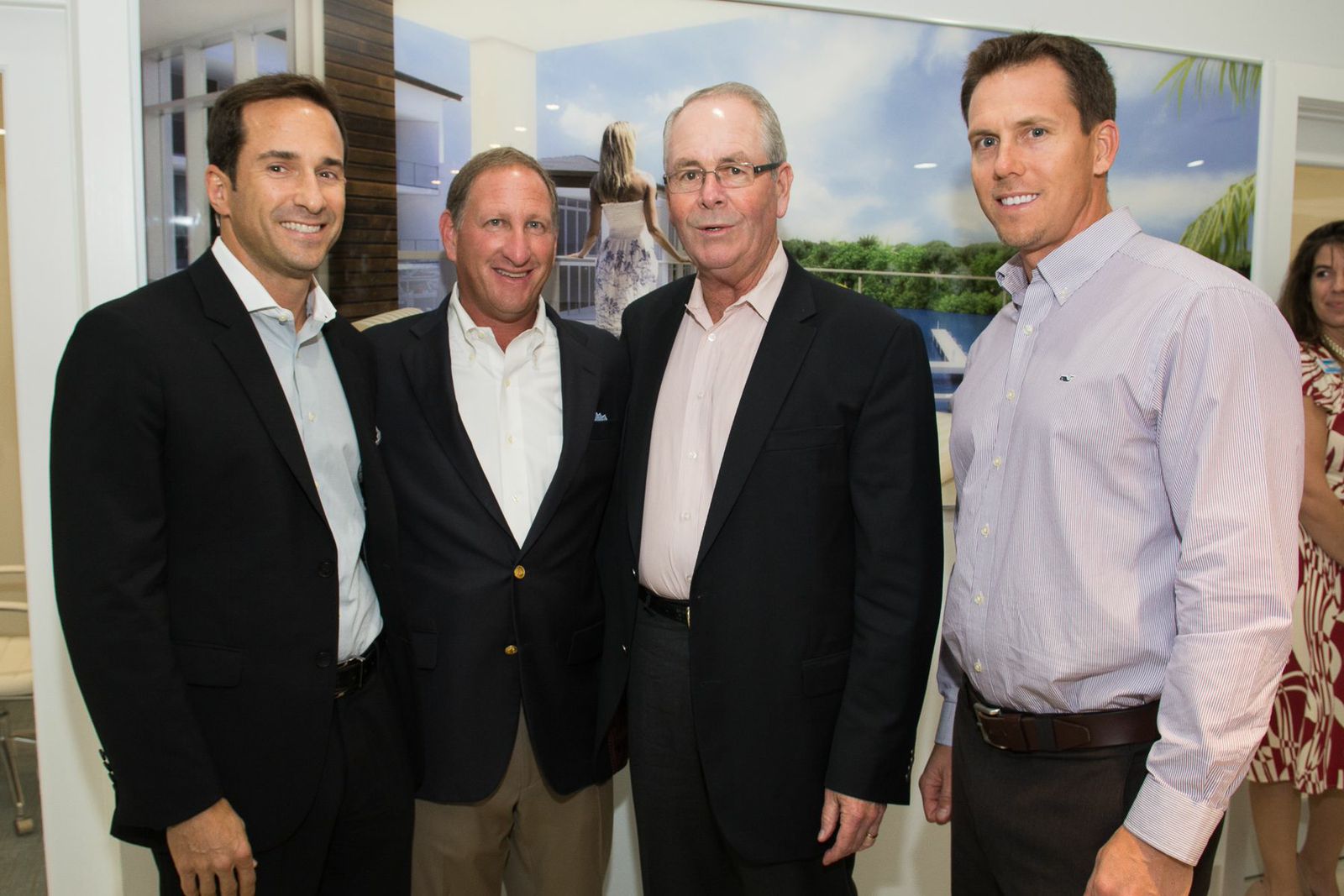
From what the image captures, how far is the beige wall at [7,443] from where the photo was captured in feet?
7.58

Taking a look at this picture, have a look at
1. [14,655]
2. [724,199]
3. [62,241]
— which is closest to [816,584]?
[724,199]

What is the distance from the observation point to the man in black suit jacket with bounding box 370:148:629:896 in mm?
1959

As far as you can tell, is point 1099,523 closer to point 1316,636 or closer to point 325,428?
point 325,428

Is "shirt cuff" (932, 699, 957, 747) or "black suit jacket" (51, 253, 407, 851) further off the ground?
"black suit jacket" (51, 253, 407, 851)

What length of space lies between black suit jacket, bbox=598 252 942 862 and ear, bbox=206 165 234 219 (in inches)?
42.2

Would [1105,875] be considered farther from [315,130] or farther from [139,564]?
[315,130]

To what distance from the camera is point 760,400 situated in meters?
1.82

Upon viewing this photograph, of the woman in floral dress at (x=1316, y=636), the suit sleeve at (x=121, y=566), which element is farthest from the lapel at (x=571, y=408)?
the woman in floral dress at (x=1316, y=636)

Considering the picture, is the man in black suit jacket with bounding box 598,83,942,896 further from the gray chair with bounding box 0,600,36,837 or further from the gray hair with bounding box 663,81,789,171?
the gray chair with bounding box 0,600,36,837

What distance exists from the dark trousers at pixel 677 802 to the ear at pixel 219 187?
118 cm

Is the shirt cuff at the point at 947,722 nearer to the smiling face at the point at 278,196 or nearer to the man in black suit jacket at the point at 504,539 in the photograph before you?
the man in black suit jacket at the point at 504,539

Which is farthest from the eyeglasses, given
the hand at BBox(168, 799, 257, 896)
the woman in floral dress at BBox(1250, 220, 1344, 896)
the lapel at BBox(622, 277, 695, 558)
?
the woman in floral dress at BBox(1250, 220, 1344, 896)

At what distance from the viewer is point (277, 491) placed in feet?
5.27

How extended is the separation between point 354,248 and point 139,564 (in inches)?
46.6
